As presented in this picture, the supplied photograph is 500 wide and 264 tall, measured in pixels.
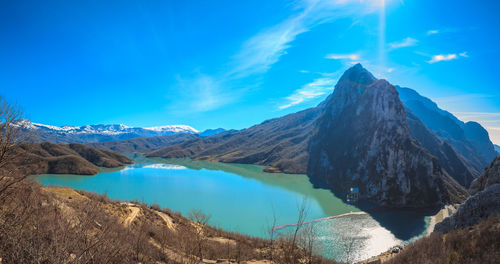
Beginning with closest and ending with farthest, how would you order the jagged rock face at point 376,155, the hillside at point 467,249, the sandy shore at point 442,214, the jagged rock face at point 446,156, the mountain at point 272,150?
the hillside at point 467,249 → the sandy shore at point 442,214 → the jagged rock face at point 376,155 → the jagged rock face at point 446,156 → the mountain at point 272,150

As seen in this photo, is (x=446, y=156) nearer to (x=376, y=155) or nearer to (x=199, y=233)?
(x=376, y=155)

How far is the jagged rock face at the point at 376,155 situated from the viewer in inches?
1736

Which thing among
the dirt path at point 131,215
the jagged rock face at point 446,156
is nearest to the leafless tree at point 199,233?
the dirt path at point 131,215

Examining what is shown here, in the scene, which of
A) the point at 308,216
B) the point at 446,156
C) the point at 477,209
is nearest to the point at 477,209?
the point at 477,209

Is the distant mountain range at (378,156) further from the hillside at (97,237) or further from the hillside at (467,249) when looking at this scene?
the hillside at (467,249)

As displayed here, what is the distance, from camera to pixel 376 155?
5134cm

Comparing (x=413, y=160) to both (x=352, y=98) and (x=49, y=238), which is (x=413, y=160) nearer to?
(x=352, y=98)

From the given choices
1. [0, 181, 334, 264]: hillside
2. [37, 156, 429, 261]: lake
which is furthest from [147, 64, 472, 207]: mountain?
[0, 181, 334, 264]: hillside

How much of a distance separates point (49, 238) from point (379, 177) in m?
54.4

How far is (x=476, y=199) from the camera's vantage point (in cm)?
1587

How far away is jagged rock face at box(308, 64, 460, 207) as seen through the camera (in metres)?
44.1

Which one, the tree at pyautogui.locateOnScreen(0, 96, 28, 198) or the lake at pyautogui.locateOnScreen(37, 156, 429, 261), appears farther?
the lake at pyautogui.locateOnScreen(37, 156, 429, 261)

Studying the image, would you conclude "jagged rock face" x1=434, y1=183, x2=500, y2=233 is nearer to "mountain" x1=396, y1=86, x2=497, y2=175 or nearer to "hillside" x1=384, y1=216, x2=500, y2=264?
"hillside" x1=384, y1=216, x2=500, y2=264

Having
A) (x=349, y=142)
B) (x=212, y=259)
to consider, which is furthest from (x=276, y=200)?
(x=349, y=142)
